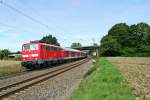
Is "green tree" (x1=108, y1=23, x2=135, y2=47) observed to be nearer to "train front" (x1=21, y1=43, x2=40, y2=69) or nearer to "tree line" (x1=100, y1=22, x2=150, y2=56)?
"tree line" (x1=100, y1=22, x2=150, y2=56)

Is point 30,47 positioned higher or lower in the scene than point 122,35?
lower

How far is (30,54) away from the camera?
3234 cm

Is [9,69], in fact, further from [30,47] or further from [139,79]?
[139,79]

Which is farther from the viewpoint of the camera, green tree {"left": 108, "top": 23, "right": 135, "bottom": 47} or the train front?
green tree {"left": 108, "top": 23, "right": 135, "bottom": 47}

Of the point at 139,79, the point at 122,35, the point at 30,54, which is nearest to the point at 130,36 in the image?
the point at 122,35

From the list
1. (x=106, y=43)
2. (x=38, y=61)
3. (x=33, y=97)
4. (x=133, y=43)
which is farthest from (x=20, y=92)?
(x=133, y=43)

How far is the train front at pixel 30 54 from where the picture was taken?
31.5 meters

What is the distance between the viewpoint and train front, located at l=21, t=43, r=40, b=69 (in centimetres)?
3148

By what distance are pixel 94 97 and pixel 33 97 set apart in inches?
156

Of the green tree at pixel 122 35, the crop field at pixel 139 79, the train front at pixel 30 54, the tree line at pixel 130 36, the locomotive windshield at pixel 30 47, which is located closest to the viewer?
the crop field at pixel 139 79

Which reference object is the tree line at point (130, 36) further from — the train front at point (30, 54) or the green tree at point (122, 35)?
the train front at point (30, 54)

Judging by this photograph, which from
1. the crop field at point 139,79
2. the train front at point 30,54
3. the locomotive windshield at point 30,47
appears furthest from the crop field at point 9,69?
the crop field at point 139,79

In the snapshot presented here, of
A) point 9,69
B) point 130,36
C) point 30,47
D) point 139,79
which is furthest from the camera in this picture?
point 130,36

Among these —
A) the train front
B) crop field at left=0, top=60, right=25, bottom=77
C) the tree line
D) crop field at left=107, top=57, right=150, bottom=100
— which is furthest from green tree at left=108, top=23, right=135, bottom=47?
crop field at left=107, top=57, right=150, bottom=100
